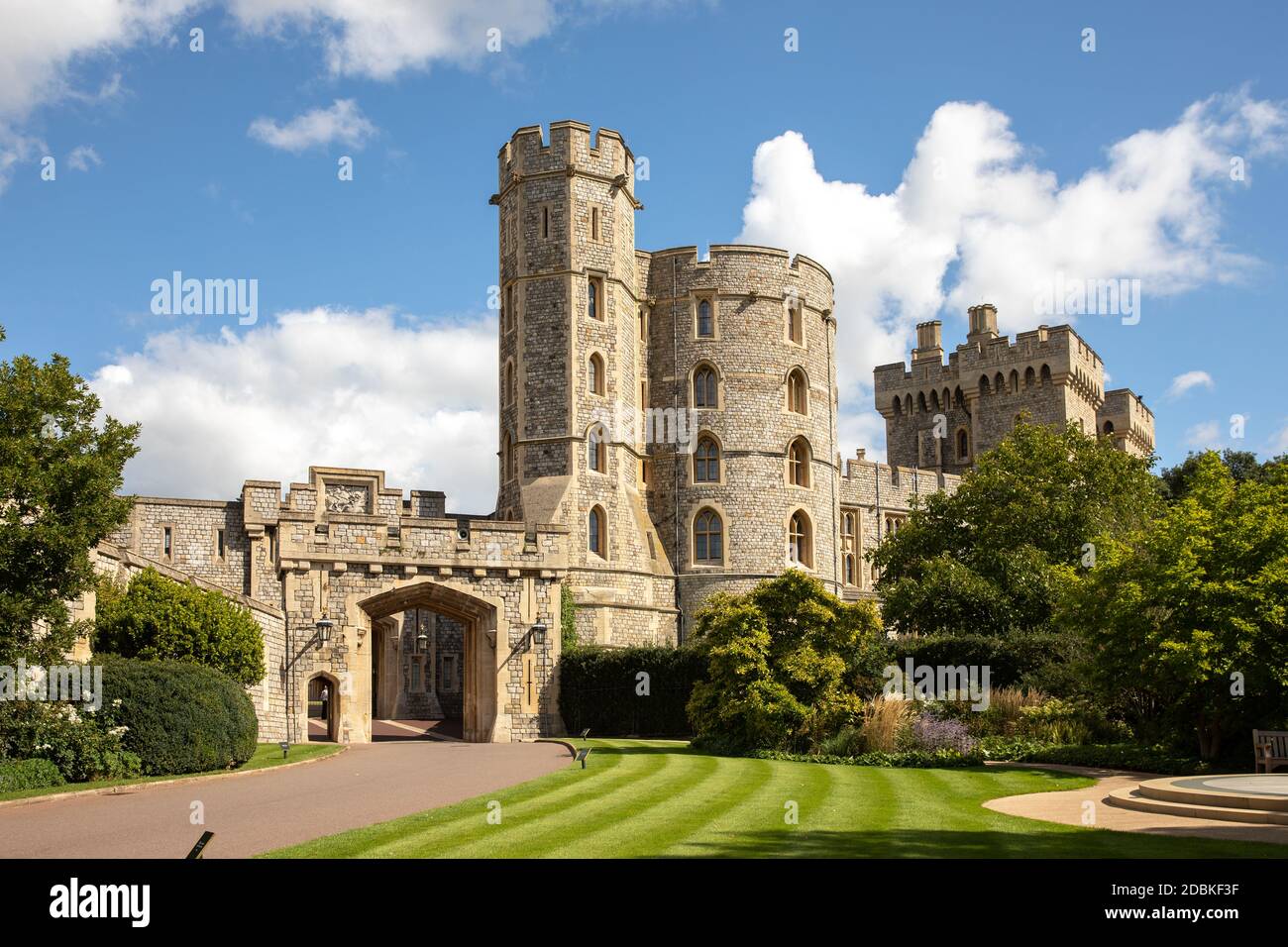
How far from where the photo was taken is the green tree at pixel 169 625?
22.8 m

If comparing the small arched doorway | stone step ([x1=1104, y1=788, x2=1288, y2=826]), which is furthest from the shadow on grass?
the small arched doorway

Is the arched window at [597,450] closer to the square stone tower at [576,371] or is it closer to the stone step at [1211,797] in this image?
the square stone tower at [576,371]

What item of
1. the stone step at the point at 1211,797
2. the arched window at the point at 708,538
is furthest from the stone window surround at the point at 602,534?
the stone step at the point at 1211,797

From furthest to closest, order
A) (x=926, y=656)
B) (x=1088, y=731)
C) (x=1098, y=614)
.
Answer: (x=926, y=656), (x=1088, y=731), (x=1098, y=614)

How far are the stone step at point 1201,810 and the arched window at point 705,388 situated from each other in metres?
27.9

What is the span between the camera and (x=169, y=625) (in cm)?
2320

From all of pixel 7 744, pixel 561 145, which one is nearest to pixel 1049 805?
pixel 7 744

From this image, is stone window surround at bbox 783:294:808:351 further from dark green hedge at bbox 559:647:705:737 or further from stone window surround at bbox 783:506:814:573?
dark green hedge at bbox 559:647:705:737

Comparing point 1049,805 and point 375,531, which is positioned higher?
point 375,531

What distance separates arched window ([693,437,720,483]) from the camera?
42438 millimetres

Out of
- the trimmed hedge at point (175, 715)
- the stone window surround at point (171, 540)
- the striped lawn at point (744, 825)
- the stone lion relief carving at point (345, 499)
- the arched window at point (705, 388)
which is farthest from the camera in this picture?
the arched window at point (705, 388)

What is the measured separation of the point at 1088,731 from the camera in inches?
942
